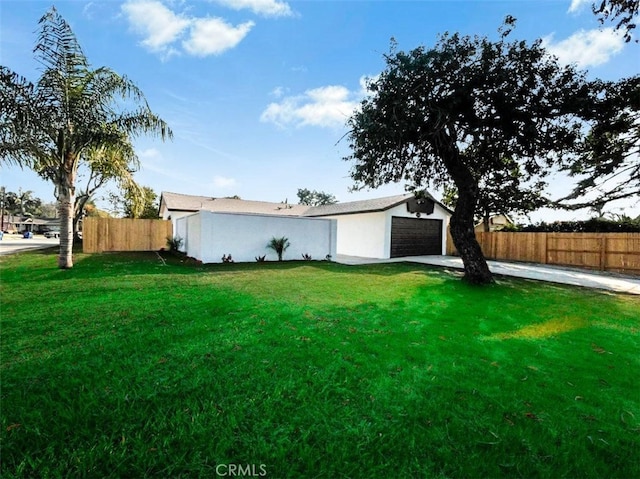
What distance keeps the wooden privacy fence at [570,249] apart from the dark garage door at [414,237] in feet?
8.38

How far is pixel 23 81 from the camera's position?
8328 millimetres

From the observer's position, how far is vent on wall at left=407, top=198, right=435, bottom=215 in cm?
1750

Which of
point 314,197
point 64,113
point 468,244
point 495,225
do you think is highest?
point 314,197

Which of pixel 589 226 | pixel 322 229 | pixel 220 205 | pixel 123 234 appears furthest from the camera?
pixel 220 205

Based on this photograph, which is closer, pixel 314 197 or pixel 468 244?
pixel 468 244

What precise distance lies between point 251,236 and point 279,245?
1359mm

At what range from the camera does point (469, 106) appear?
8781 millimetres

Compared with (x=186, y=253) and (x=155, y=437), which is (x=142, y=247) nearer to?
(x=186, y=253)

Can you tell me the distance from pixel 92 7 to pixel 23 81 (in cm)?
364

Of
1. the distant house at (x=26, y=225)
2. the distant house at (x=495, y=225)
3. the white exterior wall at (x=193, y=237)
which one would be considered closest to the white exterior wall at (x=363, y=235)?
the white exterior wall at (x=193, y=237)

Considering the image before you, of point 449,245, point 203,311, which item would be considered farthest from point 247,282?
point 449,245

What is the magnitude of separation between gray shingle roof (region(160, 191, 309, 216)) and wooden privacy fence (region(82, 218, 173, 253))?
155 inches

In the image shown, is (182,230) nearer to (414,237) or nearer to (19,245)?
(414,237)

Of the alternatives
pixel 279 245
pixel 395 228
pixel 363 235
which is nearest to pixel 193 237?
pixel 279 245
